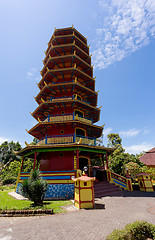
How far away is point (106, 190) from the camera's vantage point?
39.5 ft

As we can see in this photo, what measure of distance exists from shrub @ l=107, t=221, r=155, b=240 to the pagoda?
8.10m

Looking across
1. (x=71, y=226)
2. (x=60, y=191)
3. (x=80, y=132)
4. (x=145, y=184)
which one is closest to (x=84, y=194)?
(x=71, y=226)

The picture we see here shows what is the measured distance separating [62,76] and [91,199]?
16.1m

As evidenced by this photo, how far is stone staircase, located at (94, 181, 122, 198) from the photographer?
36.8 feet

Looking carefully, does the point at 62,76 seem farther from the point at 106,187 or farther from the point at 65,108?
the point at 106,187

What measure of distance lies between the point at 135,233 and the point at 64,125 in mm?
12684

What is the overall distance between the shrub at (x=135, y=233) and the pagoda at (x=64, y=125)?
810cm

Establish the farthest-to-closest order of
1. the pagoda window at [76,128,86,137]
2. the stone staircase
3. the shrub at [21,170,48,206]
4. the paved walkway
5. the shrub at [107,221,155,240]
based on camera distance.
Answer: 1. the pagoda window at [76,128,86,137]
2. the stone staircase
3. the shrub at [21,170,48,206]
4. the paved walkway
5. the shrub at [107,221,155,240]

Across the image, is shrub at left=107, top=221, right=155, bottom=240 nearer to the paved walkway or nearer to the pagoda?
the paved walkway

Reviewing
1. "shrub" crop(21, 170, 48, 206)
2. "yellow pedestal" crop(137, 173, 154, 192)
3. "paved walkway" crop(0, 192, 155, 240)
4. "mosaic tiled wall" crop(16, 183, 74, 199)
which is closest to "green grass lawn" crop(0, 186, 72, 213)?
"shrub" crop(21, 170, 48, 206)

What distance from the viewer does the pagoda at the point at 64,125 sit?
1190 cm

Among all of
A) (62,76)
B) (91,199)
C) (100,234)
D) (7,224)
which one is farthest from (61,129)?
(100,234)

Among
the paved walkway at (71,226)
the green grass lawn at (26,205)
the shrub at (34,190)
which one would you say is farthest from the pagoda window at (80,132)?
the paved walkway at (71,226)

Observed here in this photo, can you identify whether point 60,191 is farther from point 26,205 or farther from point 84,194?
point 84,194
